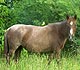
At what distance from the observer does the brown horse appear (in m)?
11.3

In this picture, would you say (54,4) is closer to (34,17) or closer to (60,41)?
(34,17)

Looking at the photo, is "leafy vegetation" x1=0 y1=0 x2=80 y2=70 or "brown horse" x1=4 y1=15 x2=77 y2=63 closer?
"brown horse" x1=4 y1=15 x2=77 y2=63

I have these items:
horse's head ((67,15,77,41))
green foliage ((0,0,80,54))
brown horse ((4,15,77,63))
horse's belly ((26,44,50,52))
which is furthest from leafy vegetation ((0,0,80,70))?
horse's head ((67,15,77,41))

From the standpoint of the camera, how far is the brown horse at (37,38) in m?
11.3

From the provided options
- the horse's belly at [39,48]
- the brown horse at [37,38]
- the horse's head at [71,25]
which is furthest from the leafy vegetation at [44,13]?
the horse's head at [71,25]

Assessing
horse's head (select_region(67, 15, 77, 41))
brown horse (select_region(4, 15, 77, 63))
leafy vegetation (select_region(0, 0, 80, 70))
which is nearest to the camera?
horse's head (select_region(67, 15, 77, 41))

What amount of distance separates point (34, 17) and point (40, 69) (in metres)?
7.34

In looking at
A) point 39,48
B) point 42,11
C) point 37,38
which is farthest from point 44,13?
point 39,48

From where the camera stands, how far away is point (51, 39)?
37.4ft

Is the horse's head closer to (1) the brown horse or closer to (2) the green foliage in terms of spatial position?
(1) the brown horse

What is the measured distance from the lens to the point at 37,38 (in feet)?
37.4

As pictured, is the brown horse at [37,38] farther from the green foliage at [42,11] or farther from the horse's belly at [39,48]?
the green foliage at [42,11]

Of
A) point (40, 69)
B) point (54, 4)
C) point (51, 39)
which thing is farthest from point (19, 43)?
point (40, 69)

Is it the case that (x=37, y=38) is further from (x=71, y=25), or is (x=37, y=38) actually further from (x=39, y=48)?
(x=71, y=25)
